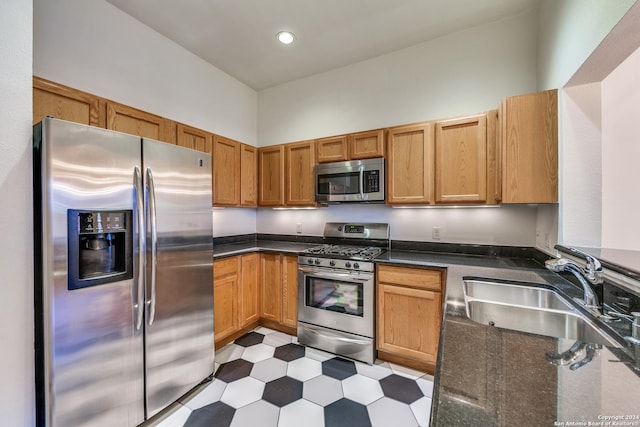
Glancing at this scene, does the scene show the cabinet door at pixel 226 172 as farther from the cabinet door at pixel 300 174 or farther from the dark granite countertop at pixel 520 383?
the dark granite countertop at pixel 520 383

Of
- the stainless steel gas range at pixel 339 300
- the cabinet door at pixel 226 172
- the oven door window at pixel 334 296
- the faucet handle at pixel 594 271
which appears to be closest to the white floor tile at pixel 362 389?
the stainless steel gas range at pixel 339 300

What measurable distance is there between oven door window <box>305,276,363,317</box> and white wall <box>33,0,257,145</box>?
6.83ft

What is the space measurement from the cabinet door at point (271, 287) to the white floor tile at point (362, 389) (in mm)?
1015

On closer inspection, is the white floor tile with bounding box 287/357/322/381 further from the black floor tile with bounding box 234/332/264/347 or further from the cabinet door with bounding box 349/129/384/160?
A: the cabinet door with bounding box 349/129/384/160

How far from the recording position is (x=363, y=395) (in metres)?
1.88

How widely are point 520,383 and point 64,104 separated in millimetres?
2710

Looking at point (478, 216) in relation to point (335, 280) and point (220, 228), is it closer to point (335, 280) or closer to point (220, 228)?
point (335, 280)

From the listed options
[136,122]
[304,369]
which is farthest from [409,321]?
[136,122]

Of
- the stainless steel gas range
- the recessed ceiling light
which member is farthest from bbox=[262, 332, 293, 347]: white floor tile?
the recessed ceiling light

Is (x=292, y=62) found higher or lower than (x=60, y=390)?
higher

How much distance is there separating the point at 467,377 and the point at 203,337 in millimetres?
1898

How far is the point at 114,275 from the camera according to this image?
145 cm

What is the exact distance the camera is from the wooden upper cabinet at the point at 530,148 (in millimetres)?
1706

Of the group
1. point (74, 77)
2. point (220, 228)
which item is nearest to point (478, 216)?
point (220, 228)
